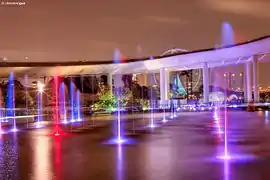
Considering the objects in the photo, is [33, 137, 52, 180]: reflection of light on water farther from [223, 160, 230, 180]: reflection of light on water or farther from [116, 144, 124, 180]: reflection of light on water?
[223, 160, 230, 180]: reflection of light on water

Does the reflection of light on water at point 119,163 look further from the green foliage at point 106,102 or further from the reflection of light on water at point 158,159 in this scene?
the green foliage at point 106,102

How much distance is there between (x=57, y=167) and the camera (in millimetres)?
8445

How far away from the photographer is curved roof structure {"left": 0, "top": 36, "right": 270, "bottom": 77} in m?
43.1

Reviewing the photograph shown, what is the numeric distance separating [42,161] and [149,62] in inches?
1793

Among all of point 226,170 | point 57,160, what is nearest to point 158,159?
point 226,170

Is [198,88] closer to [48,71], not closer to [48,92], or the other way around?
[48,92]

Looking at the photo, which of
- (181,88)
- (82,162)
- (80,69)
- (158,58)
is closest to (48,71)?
(80,69)

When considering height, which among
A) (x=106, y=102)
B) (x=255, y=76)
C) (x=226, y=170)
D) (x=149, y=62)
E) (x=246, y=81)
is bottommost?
(x=226, y=170)

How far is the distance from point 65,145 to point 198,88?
265 ft

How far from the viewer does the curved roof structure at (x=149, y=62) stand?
4312 cm

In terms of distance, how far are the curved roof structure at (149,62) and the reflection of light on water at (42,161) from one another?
32.3 m

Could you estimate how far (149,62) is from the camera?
54406mm

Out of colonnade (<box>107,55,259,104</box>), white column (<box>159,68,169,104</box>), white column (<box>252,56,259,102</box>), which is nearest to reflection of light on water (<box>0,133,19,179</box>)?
white column (<box>252,56,259,102</box>)

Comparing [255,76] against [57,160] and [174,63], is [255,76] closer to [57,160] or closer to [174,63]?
[174,63]
